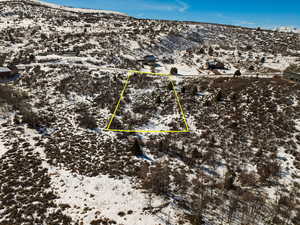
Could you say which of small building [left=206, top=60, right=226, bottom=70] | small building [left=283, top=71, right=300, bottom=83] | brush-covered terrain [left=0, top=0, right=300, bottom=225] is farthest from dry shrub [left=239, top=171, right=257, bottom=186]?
small building [left=206, top=60, right=226, bottom=70]

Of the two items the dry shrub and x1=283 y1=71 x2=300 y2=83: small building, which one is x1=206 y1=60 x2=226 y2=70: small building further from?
the dry shrub

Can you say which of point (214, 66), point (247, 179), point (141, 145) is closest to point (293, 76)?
point (214, 66)

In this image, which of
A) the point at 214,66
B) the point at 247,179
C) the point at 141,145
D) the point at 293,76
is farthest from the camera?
the point at 214,66

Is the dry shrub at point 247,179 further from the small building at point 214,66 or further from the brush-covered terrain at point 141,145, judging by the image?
the small building at point 214,66

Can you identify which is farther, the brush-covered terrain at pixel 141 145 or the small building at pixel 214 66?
the small building at pixel 214 66

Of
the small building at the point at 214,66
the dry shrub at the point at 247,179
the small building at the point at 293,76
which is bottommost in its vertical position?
the dry shrub at the point at 247,179

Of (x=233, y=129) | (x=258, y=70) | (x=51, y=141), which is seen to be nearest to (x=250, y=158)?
(x=233, y=129)

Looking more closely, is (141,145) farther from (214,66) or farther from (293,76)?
(214,66)

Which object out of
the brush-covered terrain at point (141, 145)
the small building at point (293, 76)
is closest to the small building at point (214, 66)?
the brush-covered terrain at point (141, 145)

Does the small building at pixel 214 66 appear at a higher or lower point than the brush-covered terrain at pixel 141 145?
higher
